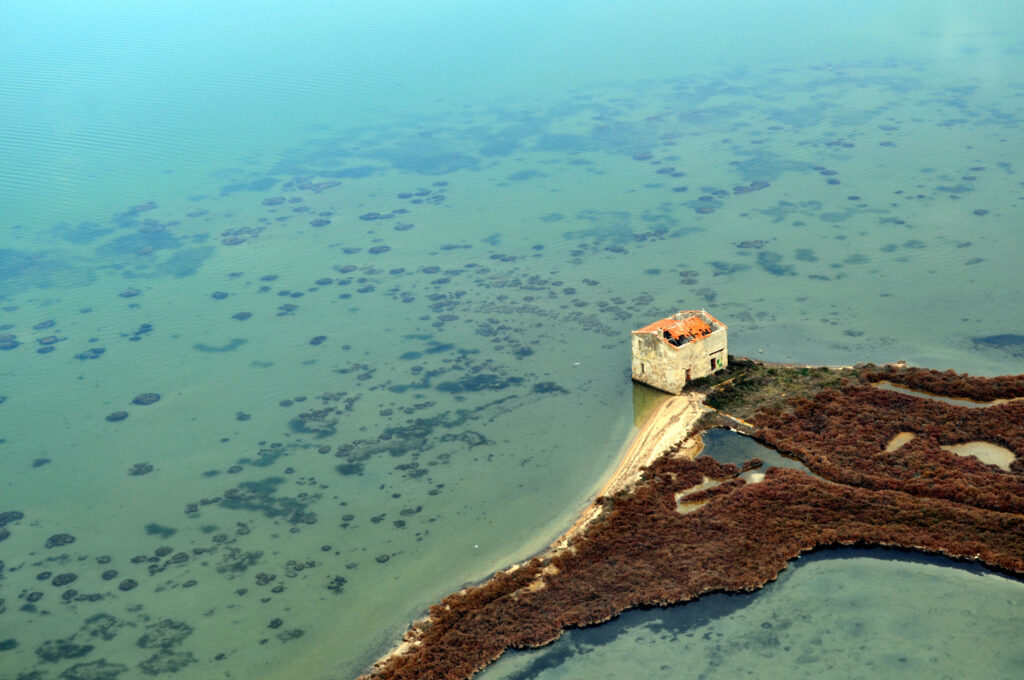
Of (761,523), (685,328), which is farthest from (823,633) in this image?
(685,328)

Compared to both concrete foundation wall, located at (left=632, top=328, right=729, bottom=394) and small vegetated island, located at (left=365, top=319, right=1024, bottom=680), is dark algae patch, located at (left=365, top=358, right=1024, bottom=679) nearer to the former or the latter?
small vegetated island, located at (left=365, top=319, right=1024, bottom=680)

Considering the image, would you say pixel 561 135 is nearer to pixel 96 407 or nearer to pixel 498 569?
pixel 96 407

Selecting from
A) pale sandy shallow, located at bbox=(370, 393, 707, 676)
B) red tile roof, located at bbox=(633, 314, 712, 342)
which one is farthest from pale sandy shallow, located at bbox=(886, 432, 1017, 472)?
red tile roof, located at bbox=(633, 314, 712, 342)

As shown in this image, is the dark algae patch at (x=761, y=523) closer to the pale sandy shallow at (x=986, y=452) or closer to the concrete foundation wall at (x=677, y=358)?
the pale sandy shallow at (x=986, y=452)

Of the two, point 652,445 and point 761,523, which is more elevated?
point 652,445

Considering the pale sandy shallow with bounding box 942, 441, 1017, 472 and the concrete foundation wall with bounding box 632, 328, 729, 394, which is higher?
the concrete foundation wall with bounding box 632, 328, 729, 394

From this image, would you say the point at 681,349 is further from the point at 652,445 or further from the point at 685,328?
the point at 652,445
